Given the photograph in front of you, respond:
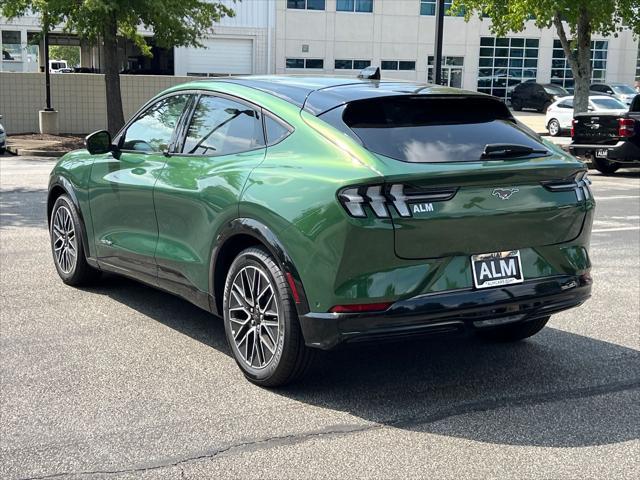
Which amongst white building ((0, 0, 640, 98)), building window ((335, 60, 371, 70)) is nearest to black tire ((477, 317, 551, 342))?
white building ((0, 0, 640, 98))

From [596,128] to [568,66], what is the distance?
3720 cm

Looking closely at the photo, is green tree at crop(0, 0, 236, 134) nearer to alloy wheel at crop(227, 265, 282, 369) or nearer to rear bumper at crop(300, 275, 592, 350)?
alloy wheel at crop(227, 265, 282, 369)

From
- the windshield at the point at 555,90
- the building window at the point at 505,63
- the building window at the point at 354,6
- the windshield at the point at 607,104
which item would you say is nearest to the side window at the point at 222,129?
the windshield at the point at 607,104

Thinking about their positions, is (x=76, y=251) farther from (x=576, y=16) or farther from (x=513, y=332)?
(x=576, y=16)

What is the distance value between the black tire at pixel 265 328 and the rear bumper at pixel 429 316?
15cm

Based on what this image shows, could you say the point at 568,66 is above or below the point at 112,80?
above

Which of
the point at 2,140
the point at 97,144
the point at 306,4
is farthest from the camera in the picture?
the point at 306,4

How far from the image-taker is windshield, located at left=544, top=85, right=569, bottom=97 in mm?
42656

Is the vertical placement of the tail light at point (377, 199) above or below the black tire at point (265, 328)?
above

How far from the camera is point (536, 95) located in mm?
43969

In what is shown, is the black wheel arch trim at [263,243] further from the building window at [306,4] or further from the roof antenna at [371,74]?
the building window at [306,4]

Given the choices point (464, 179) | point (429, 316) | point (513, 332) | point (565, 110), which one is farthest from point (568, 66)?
point (429, 316)

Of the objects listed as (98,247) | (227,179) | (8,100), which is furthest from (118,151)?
(8,100)

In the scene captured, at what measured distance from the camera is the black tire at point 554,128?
99.0ft
